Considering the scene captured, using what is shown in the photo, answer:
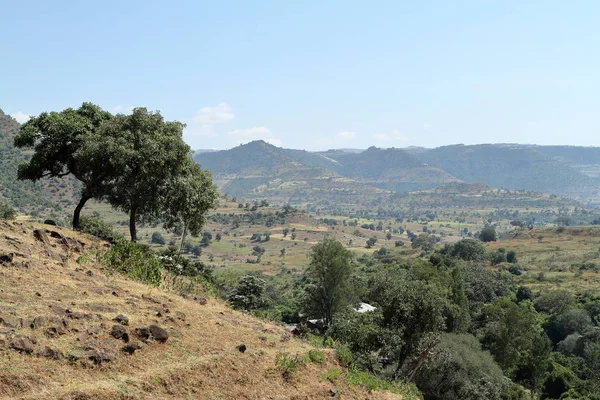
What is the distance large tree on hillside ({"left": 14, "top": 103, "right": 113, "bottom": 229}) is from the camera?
23016 millimetres

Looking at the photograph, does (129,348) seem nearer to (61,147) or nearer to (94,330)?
(94,330)

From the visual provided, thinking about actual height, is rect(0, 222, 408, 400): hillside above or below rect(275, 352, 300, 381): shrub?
above

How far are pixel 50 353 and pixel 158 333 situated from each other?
2.41 meters

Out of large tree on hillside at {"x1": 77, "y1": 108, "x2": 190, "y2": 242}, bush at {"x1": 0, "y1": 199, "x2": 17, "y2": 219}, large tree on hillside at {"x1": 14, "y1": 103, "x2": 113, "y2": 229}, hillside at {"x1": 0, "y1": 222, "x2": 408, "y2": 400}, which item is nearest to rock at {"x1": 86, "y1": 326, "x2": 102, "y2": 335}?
hillside at {"x1": 0, "y1": 222, "x2": 408, "y2": 400}

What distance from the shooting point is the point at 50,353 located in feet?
30.2

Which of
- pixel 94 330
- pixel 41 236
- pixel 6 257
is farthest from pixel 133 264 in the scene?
pixel 94 330

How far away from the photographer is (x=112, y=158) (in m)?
21.4

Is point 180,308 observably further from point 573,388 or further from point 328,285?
point 573,388

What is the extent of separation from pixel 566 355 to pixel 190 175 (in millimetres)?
60685

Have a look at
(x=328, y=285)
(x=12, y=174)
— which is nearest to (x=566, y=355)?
(x=328, y=285)

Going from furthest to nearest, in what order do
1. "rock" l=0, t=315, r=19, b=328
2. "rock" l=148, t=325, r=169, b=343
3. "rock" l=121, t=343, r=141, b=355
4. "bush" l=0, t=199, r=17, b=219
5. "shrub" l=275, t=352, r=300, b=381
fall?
"bush" l=0, t=199, r=17, b=219, "shrub" l=275, t=352, r=300, b=381, "rock" l=148, t=325, r=169, b=343, "rock" l=121, t=343, r=141, b=355, "rock" l=0, t=315, r=19, b=328

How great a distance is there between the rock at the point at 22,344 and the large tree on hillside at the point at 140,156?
1299 centimetres

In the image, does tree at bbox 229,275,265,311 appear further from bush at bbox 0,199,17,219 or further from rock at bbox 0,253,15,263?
rock at bbox 0,253,15,263

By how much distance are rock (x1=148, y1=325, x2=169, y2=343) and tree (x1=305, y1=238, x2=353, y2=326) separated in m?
36.7
